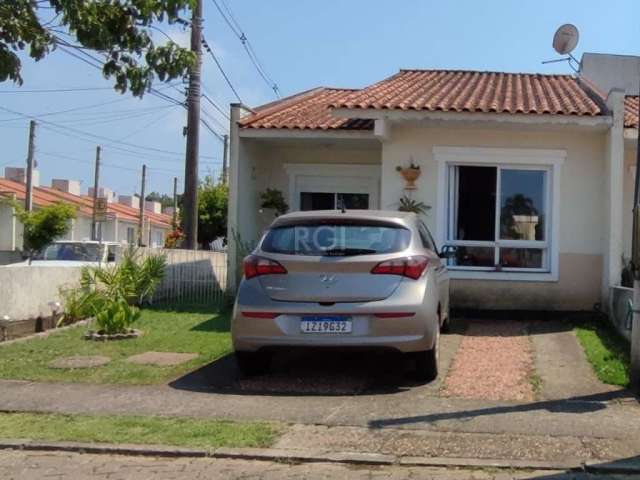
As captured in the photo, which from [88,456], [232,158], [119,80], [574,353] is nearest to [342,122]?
[232,158]

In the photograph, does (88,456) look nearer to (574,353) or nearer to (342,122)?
(574,353)

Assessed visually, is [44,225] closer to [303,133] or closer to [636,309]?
[303,133]

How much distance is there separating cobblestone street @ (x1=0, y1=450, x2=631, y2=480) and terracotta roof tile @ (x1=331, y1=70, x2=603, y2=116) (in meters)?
7.11

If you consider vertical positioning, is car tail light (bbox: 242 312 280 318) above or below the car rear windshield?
below

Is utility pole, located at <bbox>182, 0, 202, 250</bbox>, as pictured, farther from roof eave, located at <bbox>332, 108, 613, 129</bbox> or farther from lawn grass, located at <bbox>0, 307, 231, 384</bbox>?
roof eave, located at <bbox>332, 108, 613, 129</bbox>

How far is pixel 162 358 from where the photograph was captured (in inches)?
339

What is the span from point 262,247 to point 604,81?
45.9 feet

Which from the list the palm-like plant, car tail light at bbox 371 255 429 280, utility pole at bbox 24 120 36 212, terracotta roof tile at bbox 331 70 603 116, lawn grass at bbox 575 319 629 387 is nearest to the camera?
car tail light at bbox 371 255 429 280

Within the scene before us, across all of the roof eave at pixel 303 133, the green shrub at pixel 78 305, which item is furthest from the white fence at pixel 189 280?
the roof eave at pixel 303 133

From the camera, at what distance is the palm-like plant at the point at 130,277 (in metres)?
12.2

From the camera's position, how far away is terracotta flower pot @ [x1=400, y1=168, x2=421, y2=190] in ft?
39.2

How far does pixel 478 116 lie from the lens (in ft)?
36.6

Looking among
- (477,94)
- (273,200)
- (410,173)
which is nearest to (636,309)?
(410,173)

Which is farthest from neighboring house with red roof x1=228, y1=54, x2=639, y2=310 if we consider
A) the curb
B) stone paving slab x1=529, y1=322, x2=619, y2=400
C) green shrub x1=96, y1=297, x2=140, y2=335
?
the curb
